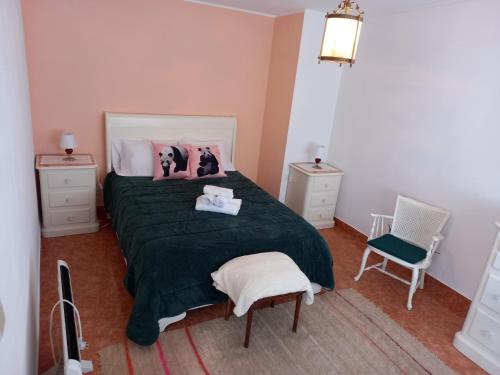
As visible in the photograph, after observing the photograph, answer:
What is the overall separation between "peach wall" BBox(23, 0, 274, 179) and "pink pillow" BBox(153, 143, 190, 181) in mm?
555

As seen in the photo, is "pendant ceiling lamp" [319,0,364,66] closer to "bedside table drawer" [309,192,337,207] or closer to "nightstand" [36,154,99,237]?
"bedside table drawer" [309,192,337,207]

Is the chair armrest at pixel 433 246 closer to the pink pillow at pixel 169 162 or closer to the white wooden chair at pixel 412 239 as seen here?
the white wooden chair at pixel 412 239

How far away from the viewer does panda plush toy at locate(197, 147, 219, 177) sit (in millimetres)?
3580

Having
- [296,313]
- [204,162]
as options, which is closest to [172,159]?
[204,162]

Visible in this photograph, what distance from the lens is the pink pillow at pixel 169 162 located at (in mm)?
3455

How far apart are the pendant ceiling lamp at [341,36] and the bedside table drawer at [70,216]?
2673 mm

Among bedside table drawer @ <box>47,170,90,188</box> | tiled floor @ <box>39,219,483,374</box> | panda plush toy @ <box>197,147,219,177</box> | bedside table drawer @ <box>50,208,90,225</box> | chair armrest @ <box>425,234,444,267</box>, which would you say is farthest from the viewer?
panda plush toy @ <box>197,147,219,177</box>

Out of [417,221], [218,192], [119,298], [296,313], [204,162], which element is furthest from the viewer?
[204,162]

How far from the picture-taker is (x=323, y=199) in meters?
4.02

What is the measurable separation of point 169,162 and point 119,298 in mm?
1393

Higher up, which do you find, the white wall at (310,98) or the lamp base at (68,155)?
the white wall at (310,98)

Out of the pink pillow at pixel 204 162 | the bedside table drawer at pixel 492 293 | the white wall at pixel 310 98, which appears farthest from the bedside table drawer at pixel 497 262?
the pink pillow at pixel 204 162

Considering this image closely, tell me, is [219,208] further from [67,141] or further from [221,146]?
[67,141]

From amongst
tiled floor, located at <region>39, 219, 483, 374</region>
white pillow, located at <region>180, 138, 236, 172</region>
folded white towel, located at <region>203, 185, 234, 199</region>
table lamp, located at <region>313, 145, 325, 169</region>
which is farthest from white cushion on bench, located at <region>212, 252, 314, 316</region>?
table lamp, located at <region>313, 145, 325, 169</region>
